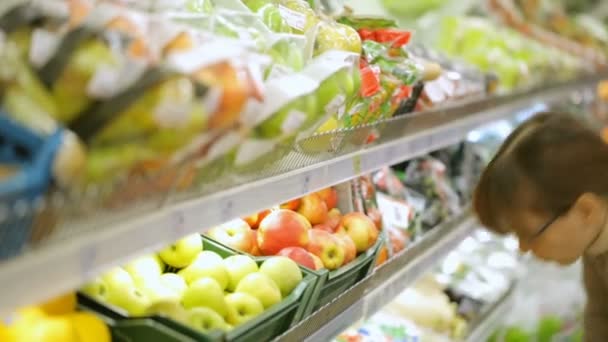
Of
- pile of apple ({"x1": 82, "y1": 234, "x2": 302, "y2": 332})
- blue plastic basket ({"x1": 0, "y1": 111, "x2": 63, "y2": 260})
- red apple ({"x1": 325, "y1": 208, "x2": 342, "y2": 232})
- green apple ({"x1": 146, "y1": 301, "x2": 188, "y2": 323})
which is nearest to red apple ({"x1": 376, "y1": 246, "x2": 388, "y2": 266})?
red apple ({"x1": 325, "y1": 208, "x2": 342, "y2": 232})

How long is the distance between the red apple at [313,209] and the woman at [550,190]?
43cm

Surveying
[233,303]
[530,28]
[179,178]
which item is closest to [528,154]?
[233,303]

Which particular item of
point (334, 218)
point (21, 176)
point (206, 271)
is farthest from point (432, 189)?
point (21, 176)

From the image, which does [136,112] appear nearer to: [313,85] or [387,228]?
[313,85]

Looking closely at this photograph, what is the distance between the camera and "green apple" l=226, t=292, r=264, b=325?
1.38 m

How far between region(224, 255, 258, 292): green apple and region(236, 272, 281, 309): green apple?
1.5 inches

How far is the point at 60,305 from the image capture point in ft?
3.75

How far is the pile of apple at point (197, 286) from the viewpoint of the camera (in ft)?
4.21

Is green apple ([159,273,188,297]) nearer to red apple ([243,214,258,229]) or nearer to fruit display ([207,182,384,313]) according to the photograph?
fruit display ([207,182,384,313])

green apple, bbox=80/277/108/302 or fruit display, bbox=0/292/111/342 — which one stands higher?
fruit display, bbox=0/292/111/342

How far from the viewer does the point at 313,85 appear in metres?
1.22

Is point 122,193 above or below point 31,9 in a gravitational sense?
below

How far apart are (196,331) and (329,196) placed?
0.98 meters

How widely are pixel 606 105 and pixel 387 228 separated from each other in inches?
138
